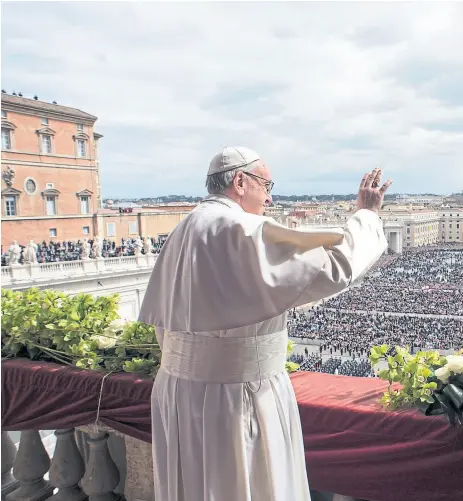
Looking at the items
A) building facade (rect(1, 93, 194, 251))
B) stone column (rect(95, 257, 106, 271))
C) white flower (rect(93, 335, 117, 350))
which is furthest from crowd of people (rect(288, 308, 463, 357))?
white flower (rect(93, 335, 117, 350))

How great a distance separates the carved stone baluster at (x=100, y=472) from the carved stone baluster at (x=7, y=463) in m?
0.30

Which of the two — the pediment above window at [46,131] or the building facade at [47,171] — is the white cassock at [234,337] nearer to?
the building facade at [47,171]

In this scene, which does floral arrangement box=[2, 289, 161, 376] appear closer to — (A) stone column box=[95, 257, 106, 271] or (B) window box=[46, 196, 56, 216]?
(A) stone column box=[95, 257, 106, 271]

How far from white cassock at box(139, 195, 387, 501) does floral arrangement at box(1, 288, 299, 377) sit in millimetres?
322

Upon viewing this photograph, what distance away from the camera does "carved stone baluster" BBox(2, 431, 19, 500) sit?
139 cm

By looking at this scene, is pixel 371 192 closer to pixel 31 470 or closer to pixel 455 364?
pixel 455 364

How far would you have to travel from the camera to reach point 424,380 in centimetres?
92

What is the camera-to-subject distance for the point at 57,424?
1.26 metres

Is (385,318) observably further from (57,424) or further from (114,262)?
(57,424)

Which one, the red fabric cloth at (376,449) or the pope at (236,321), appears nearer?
the pope at (236,321)

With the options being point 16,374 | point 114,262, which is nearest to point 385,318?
point 114,262

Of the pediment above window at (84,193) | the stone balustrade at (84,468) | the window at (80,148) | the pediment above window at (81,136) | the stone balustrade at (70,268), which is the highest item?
the pediment above window at (81,136)

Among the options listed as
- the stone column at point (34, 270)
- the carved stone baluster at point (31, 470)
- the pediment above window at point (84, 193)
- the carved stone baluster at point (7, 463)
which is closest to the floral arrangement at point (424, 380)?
the carved stone baluster at point (31, 470)

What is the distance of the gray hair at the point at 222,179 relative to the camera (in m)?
0.86
